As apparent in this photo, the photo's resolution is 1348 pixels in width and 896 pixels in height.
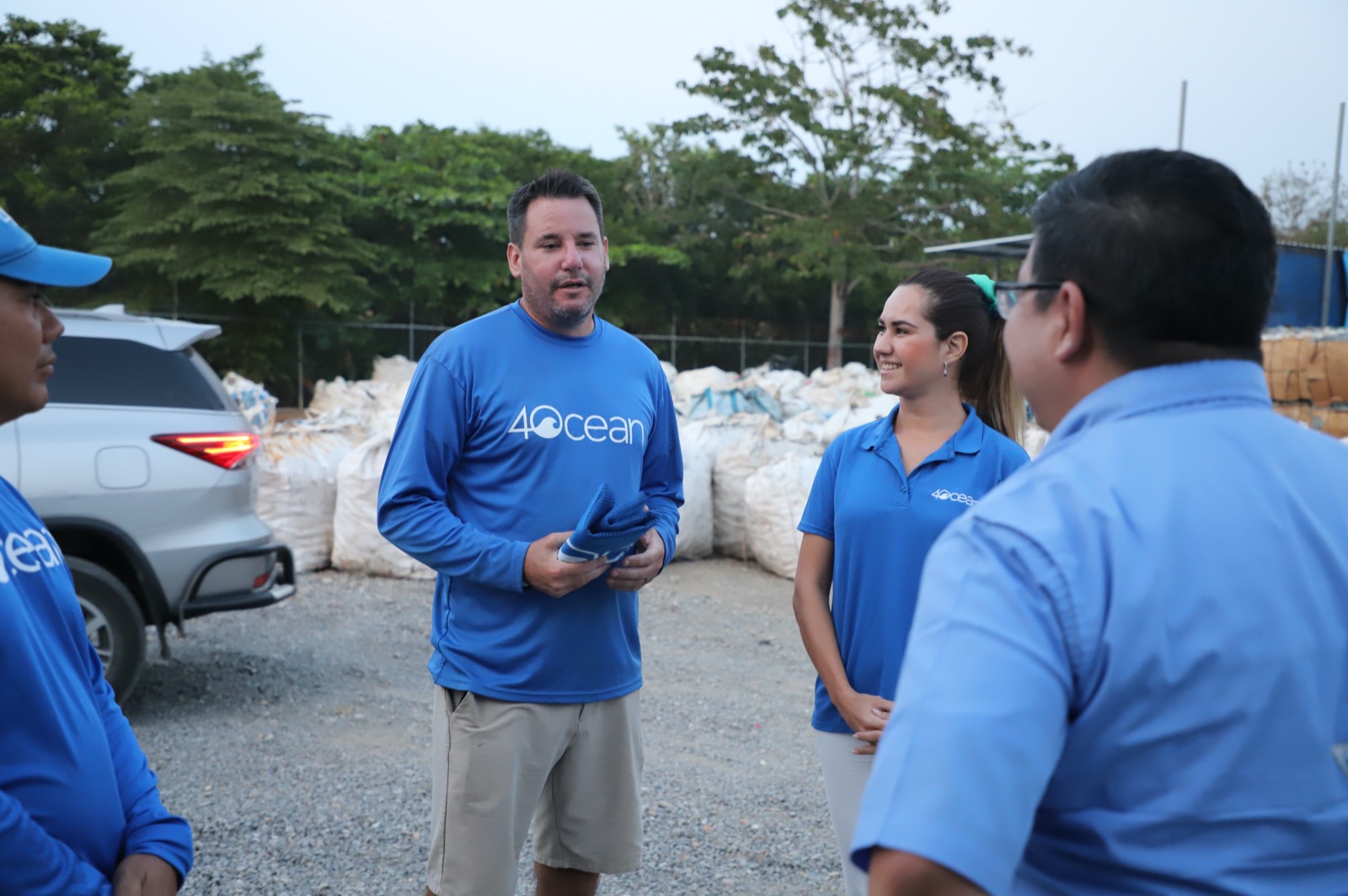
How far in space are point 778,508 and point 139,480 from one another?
4644 mm

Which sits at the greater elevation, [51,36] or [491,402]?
[51,36]

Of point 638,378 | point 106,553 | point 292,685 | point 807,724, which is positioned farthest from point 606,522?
point 292,685

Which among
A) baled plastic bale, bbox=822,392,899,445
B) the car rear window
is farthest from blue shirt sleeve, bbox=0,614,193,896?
baled plastic bale, bbox=822,392,899,445

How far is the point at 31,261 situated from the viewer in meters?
1.66

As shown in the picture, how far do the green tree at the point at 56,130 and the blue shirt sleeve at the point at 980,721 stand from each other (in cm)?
2370

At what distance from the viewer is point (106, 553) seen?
16.5 ft

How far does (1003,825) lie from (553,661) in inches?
71.5

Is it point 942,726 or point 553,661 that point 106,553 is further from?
point 942,726

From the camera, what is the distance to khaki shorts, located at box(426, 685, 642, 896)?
2.57 metres

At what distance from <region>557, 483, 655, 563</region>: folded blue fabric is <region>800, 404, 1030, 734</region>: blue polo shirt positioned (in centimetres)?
45

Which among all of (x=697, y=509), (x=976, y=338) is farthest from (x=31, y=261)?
(x=697, y=509)

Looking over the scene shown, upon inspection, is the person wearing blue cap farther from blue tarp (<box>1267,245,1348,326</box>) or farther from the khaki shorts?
blue tarp (<box>1267,245,1348,326</box>)

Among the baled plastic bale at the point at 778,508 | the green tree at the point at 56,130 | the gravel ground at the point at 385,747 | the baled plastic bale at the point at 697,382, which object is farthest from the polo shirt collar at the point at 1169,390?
the green tree at the point at 56,130

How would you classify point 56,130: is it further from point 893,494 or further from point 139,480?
point 893,494
